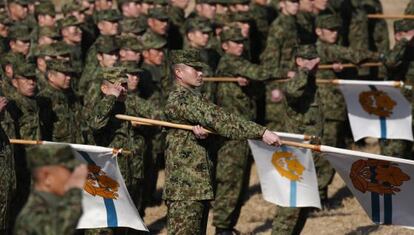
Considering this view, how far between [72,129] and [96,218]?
192 cm

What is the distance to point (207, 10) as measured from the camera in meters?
16.2

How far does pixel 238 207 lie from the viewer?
1345 centimetres

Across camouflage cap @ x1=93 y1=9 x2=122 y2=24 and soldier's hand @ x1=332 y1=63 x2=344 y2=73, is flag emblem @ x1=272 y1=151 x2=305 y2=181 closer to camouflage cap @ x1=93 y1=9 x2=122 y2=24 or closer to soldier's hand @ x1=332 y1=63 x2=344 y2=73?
soldier's hand @ x1=332 y1=63 x2=344 y2=73

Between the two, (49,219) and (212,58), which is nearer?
(49,219)

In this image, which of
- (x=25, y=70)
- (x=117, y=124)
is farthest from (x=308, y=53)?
(x=25, y=70)

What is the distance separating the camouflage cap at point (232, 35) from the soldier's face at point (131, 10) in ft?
9.90

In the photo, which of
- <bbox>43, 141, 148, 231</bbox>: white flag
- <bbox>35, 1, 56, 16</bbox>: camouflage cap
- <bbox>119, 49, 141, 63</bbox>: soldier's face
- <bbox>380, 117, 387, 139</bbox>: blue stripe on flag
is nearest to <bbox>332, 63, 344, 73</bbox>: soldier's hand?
<bbox>380, 117, 387, 139</bbox>: blue stripe on flag

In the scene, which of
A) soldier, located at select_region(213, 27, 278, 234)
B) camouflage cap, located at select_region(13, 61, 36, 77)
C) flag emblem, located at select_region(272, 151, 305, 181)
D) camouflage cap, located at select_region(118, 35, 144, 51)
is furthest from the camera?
camouflage cap, located at select_region(118, 35, 144, 51)

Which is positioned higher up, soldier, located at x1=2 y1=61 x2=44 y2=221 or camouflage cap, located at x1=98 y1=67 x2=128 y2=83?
camouflage cap, located at x1=98 y1=67 x2=128 y2=83

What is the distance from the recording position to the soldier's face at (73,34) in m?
15.5

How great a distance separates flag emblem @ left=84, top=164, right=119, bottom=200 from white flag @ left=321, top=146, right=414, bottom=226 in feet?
6.74

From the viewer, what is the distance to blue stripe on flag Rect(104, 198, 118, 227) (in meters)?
11.0

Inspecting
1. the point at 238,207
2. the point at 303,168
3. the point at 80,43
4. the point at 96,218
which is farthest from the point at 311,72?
the point at 80,43

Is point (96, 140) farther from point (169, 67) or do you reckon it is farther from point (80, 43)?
point (80, 43)
